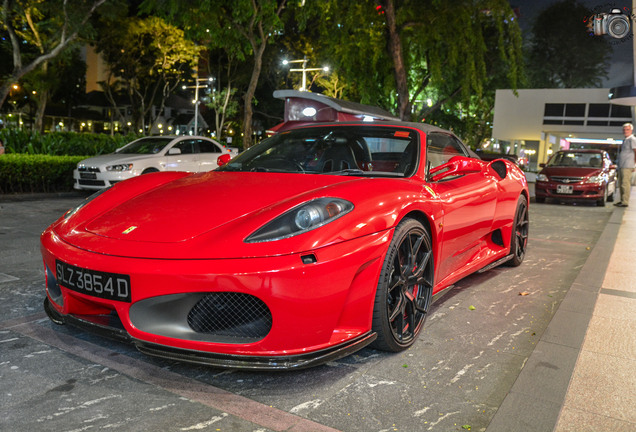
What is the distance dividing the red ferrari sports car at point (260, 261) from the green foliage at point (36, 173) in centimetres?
893

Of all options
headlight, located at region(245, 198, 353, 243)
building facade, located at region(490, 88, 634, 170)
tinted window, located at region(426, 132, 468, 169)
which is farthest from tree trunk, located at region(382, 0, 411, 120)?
building facade, located at region(490, 88, 634, 170)

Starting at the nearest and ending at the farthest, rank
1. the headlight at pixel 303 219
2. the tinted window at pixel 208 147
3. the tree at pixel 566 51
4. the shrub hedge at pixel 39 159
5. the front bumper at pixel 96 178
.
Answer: the headlight at pixel 303 219
the shrub hedge at pixel 39 159
the front bumper at pixel 96 178
the tinted window at pixel 208 147
the tree at pixel 566 51

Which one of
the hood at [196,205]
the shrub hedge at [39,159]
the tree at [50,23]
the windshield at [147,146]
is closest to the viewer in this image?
the hood at [196,205]

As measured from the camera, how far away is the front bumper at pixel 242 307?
2473 millimetres

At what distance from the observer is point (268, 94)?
46.2m

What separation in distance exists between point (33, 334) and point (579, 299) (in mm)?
3763

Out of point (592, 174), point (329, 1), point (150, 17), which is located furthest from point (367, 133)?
point (150, 17)

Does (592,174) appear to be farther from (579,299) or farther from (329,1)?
(579,299)

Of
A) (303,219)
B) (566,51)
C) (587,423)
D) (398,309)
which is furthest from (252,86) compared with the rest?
(566,51)

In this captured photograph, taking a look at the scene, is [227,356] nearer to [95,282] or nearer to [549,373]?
[95,282]

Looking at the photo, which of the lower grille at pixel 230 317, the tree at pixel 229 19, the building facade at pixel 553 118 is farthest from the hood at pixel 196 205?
the building facade at pixel 553 118

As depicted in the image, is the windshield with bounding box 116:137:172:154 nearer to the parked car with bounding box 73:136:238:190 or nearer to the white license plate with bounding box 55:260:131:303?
the parked car with bounding box 73:136:238:190

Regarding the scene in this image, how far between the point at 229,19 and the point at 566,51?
5224 centimetres

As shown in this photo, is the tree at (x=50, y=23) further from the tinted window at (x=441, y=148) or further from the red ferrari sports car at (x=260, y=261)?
the red ferrari sports car at (x=260, y=261)
